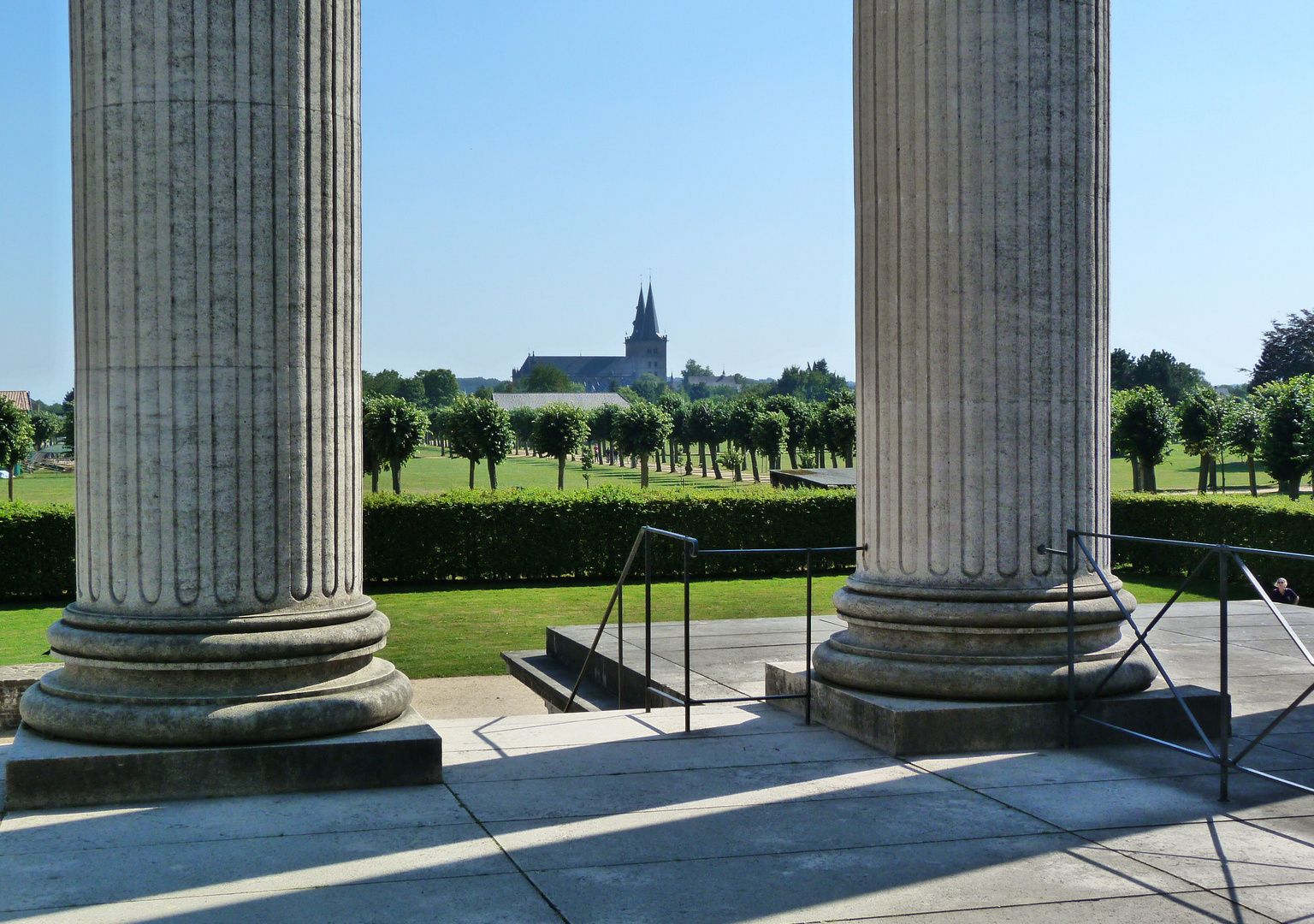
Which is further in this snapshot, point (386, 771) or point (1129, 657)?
point (1129, 657)

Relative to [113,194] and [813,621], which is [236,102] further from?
[813,621]

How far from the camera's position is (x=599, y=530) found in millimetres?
25094

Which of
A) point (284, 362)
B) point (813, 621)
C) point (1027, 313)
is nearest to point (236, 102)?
point (284, 362)

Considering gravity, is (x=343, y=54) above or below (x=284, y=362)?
above

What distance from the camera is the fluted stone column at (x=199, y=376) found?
6066 millimetres

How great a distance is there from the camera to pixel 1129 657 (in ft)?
23.9

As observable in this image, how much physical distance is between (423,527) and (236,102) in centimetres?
1832

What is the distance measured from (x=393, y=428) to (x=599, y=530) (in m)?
25.0

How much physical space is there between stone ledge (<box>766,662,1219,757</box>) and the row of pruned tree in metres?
26.1

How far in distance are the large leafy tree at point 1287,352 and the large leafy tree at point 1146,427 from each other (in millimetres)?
56423

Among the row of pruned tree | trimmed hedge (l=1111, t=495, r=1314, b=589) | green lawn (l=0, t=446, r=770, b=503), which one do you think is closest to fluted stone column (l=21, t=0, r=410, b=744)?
trimmed hedge (l=1111, t=495, r=1314, b=589)

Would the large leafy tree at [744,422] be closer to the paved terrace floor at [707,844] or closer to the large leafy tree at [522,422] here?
the large leafy tree at [522,422]

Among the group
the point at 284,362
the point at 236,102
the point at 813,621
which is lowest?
the point at 813,621

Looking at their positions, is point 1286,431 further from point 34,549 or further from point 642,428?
point 642,428
